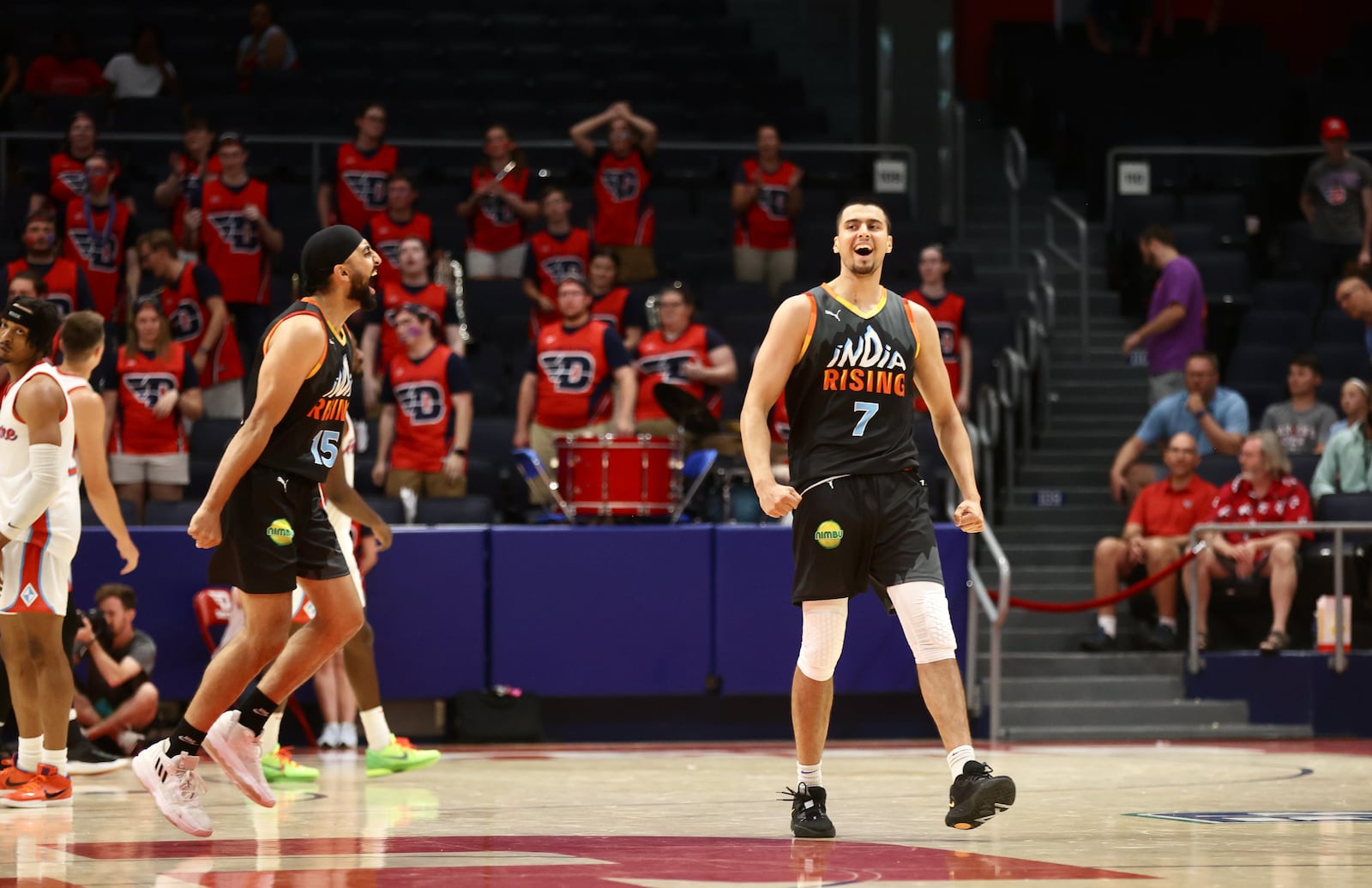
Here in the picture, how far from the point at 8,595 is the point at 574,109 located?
33.5 ft

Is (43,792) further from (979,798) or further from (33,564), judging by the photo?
(979,798)

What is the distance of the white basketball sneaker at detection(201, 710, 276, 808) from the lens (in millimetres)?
6250

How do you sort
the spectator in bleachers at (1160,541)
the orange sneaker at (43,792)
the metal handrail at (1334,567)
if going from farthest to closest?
the spectator in bleachers at (1160,541), the metal handrail at (1334,567), the orange sneaker at (43,792)

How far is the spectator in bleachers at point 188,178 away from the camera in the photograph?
1343 cm

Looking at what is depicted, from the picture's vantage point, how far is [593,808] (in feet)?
22.0

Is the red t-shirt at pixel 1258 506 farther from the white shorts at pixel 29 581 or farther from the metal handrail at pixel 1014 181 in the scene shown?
the white shorts at pixel 29 581

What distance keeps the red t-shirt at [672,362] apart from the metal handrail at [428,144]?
11.3 feet

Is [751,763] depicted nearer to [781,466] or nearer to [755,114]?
[781,466]

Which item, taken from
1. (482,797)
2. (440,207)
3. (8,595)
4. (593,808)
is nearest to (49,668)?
(8,595)

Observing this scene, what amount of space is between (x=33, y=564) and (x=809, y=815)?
3.13 meters

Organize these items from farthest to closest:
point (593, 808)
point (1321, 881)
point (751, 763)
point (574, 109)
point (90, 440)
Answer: point (574, 109)
point (751, 763)
point (90, 440)
point (593, 808)
point (1321, 881)

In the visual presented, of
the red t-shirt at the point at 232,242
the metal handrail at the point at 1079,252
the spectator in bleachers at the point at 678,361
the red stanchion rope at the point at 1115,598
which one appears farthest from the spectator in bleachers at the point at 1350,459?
the red t-shirt at the point at 232,242

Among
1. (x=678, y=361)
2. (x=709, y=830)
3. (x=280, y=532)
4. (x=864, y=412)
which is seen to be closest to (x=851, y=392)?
(x=864, y=412)

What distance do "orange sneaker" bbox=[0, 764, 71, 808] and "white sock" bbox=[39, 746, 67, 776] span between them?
14 millimetres
